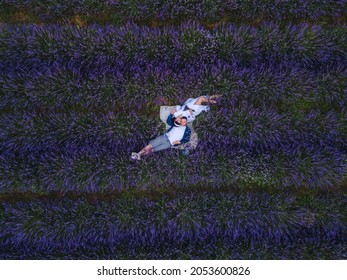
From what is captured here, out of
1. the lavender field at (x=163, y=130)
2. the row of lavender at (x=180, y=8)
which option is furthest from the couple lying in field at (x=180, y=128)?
the row of lavender at (x=180, y=8)

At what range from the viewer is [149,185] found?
6.88 m

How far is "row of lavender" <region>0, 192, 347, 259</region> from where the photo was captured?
668cm

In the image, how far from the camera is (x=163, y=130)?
685 cm

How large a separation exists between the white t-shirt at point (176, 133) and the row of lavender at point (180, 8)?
2302 millimetres

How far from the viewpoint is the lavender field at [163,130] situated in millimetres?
6676

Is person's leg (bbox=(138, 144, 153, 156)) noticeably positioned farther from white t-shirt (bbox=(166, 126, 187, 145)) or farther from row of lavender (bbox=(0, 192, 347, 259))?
row of lavender (bbox=(0, 192, 347, 259))

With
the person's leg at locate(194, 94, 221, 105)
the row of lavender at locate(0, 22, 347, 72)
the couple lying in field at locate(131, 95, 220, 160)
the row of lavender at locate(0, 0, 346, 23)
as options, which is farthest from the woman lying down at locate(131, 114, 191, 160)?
the row of lavender at locate(0, 0, 346, 23)

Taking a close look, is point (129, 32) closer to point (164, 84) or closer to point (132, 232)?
point (164, 84)

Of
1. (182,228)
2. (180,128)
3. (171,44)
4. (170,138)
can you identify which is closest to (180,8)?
(171,44)

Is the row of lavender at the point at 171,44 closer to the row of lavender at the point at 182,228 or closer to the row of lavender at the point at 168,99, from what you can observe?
the row of lavender at the point at 168,99

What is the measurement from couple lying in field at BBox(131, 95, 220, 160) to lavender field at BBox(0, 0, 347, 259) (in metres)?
0.14

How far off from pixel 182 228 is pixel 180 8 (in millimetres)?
4449

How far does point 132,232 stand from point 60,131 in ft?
8.21
